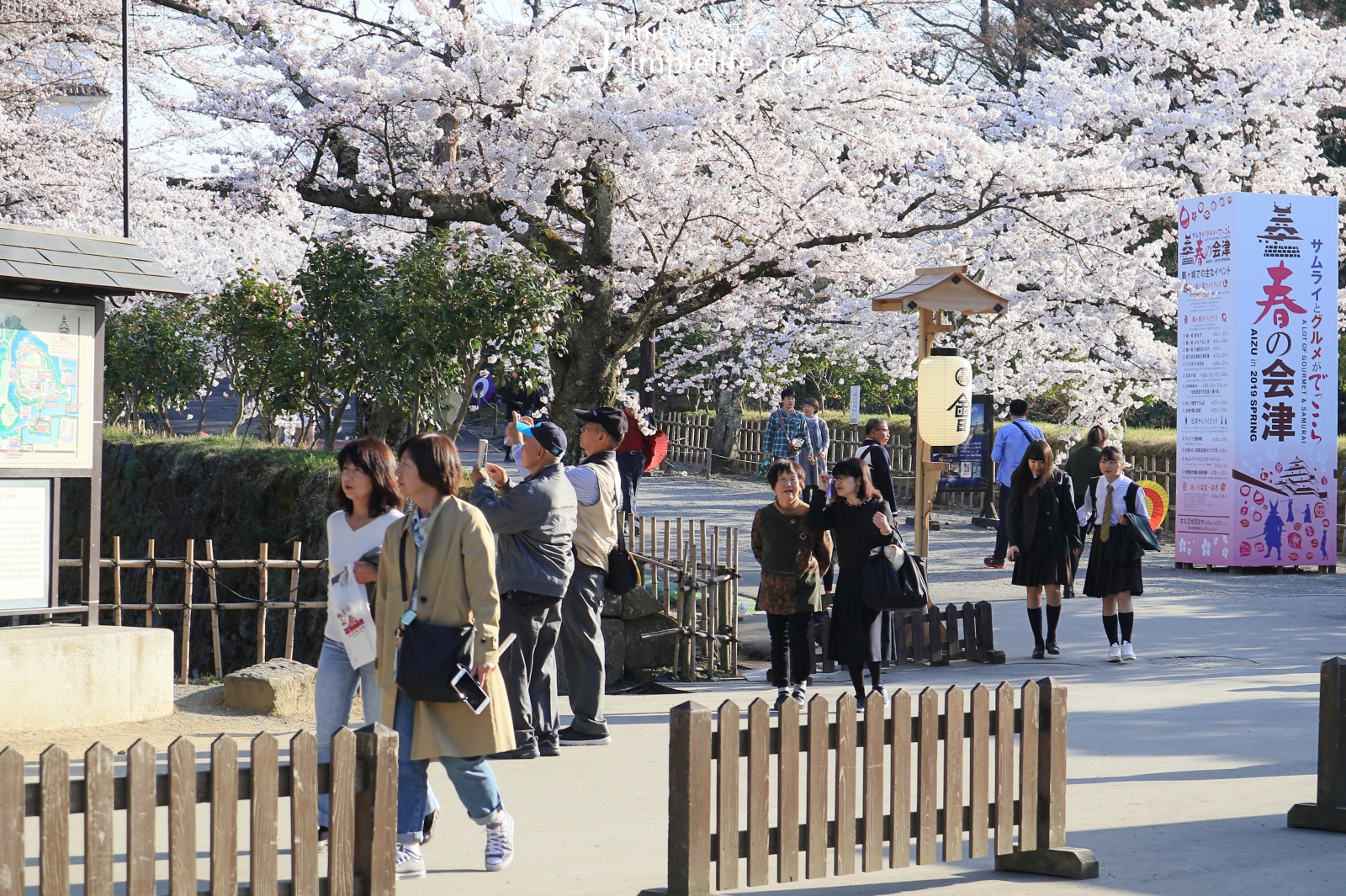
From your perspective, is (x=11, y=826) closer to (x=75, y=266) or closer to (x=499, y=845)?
(x=499, y=845)

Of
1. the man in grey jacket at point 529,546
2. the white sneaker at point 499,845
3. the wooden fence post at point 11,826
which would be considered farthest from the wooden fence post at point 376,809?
the man in grey jacket at point 529,546

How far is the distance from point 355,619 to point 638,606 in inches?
202

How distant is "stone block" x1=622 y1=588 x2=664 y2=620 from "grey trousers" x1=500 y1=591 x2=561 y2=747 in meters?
3.26

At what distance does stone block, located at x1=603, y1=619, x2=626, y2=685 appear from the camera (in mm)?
10234

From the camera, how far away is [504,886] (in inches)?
190

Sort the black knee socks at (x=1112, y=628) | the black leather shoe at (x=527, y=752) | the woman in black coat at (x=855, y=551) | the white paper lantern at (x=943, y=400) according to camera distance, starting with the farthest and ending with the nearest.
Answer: the white paper lantern at (x=943, y=400)
the black knee socks at (x=1112, y=628)
the woman in black coat at (x=855, y=551)
the black leather shoe at (x=527, y=752)

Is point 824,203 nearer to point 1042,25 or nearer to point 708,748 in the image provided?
point 708,748

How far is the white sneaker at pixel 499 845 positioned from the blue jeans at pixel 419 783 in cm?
4

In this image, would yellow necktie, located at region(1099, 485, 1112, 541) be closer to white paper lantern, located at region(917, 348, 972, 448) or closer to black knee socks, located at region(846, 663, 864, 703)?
white paper lantern, located at region(917, 348, 972, 448)

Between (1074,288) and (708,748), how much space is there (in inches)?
589

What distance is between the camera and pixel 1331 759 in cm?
579

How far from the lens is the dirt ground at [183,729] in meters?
7.08

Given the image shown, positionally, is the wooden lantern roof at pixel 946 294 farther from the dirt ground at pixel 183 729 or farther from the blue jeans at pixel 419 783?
the blue jeans at pixel 419 783

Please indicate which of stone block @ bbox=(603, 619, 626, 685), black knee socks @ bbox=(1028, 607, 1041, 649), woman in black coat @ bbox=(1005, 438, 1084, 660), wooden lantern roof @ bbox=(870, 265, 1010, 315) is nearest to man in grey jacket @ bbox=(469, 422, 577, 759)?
stone block @ bbox=(603, 619, 626, 685)
